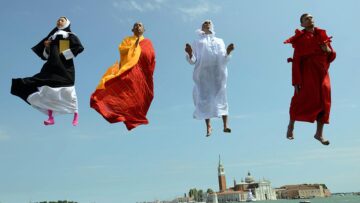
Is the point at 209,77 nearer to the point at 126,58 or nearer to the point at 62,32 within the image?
the point at 126,58

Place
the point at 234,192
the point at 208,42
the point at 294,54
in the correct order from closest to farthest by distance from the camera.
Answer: the point at 294,54, the point at 208,42, the point at 234,192

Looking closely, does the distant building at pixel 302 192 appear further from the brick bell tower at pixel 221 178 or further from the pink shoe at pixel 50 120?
the pink shoe at pixel 50 120

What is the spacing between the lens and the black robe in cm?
909

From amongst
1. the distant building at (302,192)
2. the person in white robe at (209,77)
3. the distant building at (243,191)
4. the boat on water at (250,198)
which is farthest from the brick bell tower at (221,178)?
the person in white robe at (209,77)

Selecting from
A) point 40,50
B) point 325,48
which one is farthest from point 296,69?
point 40,50

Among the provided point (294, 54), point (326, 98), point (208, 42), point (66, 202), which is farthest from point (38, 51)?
point (66, 202)

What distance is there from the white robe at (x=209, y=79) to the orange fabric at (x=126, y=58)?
1290mm

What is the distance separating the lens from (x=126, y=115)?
976cm

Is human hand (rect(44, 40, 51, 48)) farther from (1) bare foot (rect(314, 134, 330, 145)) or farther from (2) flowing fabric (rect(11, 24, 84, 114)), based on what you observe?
(1) bare foot (rect(314, 134, 330, 145))

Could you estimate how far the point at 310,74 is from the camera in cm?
855

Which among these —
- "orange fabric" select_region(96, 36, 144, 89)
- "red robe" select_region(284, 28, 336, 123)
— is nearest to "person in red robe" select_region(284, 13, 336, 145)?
"red robe" select_region(284, 28, 336, 123)

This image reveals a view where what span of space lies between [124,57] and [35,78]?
221 cm

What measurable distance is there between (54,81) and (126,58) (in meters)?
1.88

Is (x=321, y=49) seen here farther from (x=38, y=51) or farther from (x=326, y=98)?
(x=38, y=51)
